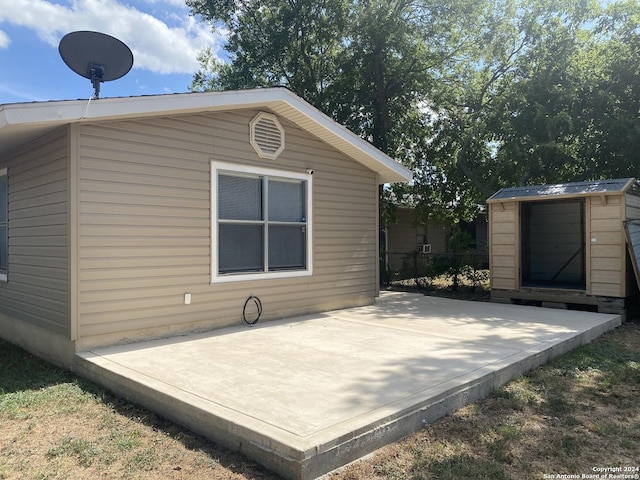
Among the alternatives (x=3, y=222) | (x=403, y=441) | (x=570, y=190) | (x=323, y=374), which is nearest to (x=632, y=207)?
(x=570, y=190)

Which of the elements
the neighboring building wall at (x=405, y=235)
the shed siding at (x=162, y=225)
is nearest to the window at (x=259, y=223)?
the shed siding at (x=162, y=225)

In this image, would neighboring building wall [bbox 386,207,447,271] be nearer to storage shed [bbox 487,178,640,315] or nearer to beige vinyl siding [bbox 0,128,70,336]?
storage shed [bbox 487,178,640,315]

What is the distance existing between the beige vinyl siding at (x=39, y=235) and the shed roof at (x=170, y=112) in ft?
0.76

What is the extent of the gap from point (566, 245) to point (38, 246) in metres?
9.21

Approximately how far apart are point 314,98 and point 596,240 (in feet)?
27.0

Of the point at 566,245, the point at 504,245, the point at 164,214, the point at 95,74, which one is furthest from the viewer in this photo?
the point at 566,245

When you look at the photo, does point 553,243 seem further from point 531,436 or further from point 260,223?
point 531,436

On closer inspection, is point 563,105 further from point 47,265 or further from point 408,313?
point 47,265

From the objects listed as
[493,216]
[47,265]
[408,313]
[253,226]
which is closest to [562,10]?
[493,216]

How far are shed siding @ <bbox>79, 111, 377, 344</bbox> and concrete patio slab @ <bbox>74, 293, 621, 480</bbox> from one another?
394 mm

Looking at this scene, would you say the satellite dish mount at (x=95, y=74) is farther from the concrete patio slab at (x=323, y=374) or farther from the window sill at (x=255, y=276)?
the concrete patio slab at (x=323, y=374)

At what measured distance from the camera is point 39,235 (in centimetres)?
493

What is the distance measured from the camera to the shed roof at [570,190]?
6672 millimetres

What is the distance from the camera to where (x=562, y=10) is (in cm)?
1065
